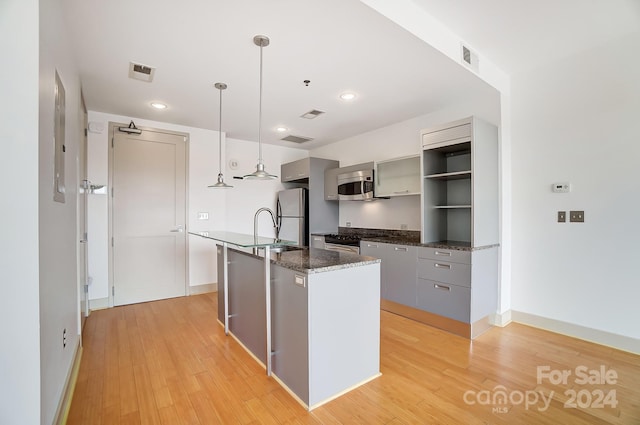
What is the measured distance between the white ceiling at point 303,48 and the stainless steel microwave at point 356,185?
105 cm

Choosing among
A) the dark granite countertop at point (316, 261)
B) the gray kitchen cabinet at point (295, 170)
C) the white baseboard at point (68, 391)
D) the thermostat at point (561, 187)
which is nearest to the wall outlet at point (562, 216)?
the thermostat at point (561, 187)

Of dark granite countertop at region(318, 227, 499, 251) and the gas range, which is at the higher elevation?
dark granite countertop at region(318, 227, 499, 251)

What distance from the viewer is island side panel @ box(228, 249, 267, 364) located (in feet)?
7.76

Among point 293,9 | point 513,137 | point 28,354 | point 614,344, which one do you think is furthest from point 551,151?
point 28,354

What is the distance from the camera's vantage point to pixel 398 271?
353 cm

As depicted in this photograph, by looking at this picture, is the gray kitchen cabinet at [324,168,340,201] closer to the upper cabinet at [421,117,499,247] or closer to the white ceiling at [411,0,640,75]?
the upper cabinet at [421,117,499,247]

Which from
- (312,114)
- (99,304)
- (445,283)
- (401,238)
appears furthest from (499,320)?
(99,304)

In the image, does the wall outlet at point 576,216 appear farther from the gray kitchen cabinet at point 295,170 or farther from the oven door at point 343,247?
the gray kitchen cabinet at point 295,170

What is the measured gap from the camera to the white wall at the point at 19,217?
1.11 metres

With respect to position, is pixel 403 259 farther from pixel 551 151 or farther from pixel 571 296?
pixel 551 151

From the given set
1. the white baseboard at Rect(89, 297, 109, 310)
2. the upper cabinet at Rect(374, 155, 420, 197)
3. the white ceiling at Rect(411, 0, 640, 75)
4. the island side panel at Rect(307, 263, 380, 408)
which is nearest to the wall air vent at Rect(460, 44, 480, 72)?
the white ceiling at Rect(411, 0, 640, 75)

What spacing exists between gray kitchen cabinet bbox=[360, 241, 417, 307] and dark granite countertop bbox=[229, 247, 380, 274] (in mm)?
1369

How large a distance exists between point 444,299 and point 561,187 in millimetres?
1651

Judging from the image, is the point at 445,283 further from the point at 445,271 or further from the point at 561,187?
the point at 561,187
